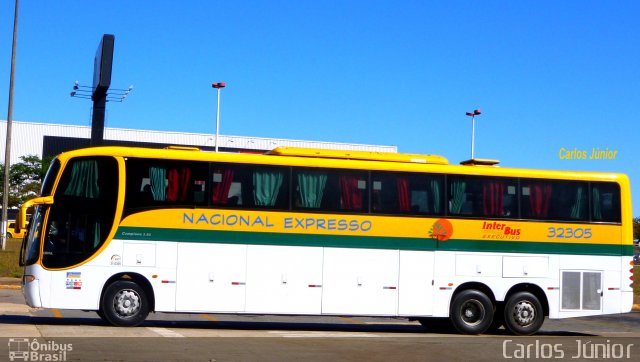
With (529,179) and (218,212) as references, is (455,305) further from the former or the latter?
(218,212)

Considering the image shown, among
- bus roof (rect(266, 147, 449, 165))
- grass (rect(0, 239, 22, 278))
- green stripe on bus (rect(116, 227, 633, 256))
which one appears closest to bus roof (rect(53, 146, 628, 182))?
bus roof (rect(266, 147, 449, 165))

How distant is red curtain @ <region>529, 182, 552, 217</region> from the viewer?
1856 cm

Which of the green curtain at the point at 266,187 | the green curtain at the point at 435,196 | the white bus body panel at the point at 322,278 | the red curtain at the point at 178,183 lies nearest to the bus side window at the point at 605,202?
the white bus body panel at the point at 322,278

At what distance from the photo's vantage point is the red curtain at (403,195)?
17812 millimetres

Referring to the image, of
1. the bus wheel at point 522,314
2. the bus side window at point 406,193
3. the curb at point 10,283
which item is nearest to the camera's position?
the bus side window at point 406,193

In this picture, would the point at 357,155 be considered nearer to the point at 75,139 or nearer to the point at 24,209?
the point at 24,209

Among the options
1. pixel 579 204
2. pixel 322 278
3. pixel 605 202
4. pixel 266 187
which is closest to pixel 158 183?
pixel 266 187

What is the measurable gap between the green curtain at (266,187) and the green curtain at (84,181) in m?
3.13

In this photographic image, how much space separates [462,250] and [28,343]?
9.20 m

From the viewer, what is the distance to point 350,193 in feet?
57.8

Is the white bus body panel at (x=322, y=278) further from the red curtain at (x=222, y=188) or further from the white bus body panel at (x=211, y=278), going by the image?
the red curtain at (x=222, y=188)

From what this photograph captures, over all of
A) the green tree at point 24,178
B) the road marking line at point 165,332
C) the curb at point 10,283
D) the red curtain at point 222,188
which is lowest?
Answer: the road marking line at point 165,332

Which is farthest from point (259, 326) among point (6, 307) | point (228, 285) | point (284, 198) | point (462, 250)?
point (6, 307)

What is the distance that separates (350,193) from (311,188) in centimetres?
84
